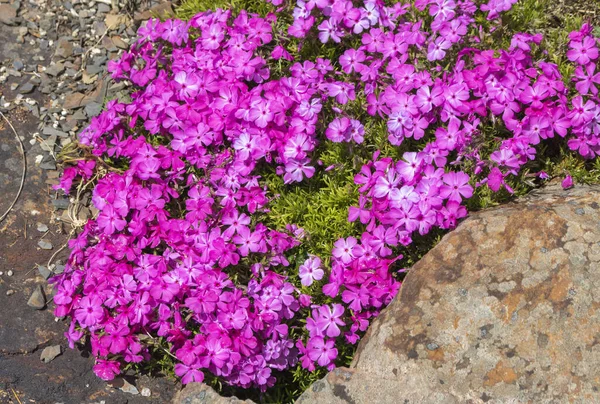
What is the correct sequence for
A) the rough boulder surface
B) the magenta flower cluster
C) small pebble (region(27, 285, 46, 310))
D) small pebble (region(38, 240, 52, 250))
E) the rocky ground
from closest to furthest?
the rough boulder surface
the magenta flower cluster
the rocky ground
small pebble (region(27, 285, 46, 310))
small pebble (region(38, 240, 52, 250))

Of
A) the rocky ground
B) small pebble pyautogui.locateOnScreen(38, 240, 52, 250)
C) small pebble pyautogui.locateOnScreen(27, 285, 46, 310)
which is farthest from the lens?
small pebble pyautogui.locateOnScreen(38, 240, 52, 250)

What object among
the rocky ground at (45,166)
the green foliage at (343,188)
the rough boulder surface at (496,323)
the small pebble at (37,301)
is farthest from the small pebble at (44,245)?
the rough boulder surface at (496,323)

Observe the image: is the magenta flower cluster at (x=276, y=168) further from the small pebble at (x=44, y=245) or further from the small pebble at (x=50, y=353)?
the small pebble at (x=44, y=245)

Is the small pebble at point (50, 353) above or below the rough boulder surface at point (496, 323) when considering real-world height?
below

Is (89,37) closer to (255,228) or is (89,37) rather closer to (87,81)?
(87,81)

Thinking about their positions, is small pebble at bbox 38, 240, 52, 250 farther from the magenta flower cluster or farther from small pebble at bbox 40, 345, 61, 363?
small pebble at bbox 40, 345, 61, 363

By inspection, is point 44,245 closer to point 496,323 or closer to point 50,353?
point 50,353

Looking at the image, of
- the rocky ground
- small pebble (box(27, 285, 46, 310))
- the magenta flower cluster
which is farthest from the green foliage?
small pebble (box(27, 285, 46, 310))
